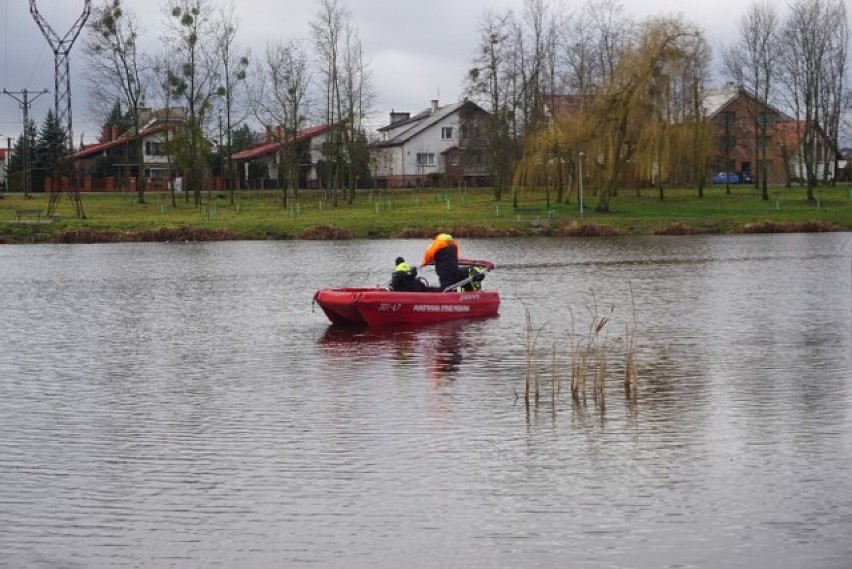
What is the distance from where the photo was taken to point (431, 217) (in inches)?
2815

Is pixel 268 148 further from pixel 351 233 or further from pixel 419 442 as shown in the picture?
pixel 419 442

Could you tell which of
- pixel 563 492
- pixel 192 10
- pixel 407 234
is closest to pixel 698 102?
pixel 407 234

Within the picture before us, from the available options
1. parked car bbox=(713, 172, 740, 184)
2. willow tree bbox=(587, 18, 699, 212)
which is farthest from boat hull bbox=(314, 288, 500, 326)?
parked car bbox=(713, 172, 740, 184)

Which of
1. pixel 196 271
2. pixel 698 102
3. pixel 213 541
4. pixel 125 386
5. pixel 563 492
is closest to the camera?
pixel 213 541

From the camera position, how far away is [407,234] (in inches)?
2598

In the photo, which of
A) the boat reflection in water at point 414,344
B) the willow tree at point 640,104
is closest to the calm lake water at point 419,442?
the boat reflection in water at point 414,344

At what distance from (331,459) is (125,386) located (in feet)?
23.2

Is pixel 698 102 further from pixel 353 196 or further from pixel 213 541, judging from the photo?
pixel 213 541

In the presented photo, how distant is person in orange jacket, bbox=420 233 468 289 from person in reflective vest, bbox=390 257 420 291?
0.39 meters

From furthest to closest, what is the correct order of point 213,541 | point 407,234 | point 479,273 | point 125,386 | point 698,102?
point 698,102 < point 407,234 < point 479,273 < point 125,386 < point 213,541

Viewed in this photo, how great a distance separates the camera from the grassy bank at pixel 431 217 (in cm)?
6606

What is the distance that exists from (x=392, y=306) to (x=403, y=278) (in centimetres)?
81

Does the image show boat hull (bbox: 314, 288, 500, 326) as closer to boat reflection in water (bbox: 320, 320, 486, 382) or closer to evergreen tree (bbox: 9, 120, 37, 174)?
boat reflection in water (bbox: 320, 320, 486, 382)

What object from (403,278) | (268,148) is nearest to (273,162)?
(268,148)
